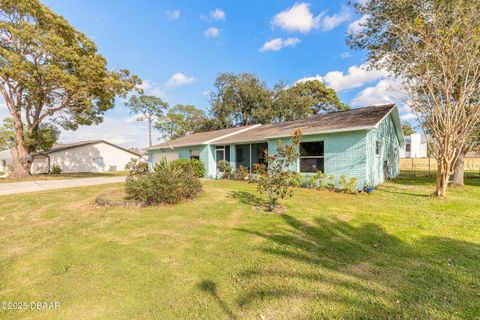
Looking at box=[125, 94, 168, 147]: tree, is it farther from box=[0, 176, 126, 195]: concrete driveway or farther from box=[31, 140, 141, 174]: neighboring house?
box=[0, 176, 126, 195]: concrete driveway

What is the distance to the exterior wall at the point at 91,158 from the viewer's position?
30300mm

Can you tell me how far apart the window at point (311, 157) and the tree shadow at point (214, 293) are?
941 centimetres

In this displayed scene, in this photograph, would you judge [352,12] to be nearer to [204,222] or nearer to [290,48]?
[290,48]

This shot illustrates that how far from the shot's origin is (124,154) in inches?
1442

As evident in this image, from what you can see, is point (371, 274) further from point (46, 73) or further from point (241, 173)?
point (46, 73)

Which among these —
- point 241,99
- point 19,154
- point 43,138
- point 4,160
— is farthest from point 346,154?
point 4,160

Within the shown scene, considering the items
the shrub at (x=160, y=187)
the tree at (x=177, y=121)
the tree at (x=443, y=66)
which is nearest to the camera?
the shrub at (x=160, y=187)

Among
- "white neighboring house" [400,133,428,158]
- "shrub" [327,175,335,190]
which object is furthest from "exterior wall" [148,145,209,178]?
"white neighboring house" [400,133,428,158]

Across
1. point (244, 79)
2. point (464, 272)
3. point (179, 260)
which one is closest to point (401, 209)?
point (464, 272)

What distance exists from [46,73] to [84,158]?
19062 mm

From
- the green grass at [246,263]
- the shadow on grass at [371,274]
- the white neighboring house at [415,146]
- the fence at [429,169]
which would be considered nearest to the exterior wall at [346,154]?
the green grass at [246,263]

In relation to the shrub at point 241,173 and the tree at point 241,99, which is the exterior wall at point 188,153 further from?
the tree at point 241,99

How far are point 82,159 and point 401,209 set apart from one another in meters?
36.8

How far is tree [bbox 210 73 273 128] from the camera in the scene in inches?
1160
